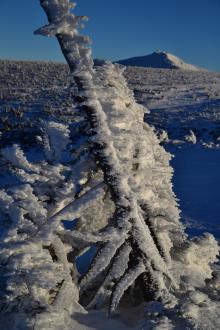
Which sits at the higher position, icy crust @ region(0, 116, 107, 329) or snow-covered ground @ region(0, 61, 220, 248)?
snow-covered ground @ region(0, 61, 220, 248)

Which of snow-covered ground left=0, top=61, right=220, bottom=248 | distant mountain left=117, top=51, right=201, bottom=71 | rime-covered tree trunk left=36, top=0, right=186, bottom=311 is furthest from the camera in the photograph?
distant mountain left=117, top=51, right=201, bottom=71

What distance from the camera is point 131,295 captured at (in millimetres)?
4273

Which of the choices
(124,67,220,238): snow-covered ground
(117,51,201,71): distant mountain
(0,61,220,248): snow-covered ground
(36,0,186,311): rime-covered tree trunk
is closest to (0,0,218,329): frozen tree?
(36,0,186,311): rime-covered tree trunk

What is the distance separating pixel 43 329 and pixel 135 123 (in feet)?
5.92

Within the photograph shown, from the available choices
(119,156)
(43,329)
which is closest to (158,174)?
(119,156)

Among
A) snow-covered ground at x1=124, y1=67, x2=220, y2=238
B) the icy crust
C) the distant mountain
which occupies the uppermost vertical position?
the distant mountain

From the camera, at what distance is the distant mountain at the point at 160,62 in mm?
81188

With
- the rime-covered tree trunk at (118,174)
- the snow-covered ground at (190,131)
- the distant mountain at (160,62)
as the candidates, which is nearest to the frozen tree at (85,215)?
the rime-covered tree trunk at (118,174)

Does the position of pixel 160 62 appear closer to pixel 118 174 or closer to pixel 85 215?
pixel 85 215

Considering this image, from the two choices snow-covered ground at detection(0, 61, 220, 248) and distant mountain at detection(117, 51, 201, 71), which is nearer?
snow-covered ground at detection(0, 61, 220, 248)

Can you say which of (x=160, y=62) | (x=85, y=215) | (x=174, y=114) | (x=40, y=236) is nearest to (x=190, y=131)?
(x=174, y=114)

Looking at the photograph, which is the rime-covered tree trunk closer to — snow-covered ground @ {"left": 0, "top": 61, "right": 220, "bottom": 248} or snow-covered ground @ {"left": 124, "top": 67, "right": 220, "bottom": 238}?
snow-covered ground @ {"left": 0, "top": 61, "right": 220, "bottom": 248}

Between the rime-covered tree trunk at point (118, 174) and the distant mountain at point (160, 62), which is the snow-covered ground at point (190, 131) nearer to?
the rime-covered tree trunk at point (118, 174)

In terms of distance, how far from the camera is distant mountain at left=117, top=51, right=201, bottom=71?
266ft
